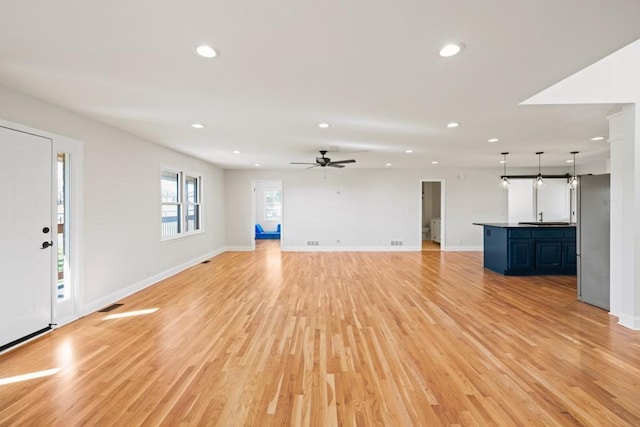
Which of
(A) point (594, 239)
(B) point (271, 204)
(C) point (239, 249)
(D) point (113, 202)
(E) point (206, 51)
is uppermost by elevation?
(E) point (206, 51)

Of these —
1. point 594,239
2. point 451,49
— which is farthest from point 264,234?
point 451,49

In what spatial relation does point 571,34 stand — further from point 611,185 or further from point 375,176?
point 375,176

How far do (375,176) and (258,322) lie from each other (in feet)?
21.2

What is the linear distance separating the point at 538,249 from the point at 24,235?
25.6 ft

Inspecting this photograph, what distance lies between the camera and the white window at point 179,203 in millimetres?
5699

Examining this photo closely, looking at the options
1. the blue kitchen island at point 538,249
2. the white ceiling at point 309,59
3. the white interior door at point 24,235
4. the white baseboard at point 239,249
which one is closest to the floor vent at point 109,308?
the white interior door at point 24,235

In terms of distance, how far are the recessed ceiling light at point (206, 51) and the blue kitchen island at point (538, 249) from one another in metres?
5.80

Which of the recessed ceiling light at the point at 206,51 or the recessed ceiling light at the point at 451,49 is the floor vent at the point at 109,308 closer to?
the recessed ceiling light at the point at 206,51

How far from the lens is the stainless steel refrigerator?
148 inches

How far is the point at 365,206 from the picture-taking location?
883 cm

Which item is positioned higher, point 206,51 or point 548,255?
point 206,51

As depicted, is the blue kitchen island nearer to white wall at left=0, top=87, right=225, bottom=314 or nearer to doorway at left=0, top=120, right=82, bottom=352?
white wall at left=0, top=87, right=225, bottom=314

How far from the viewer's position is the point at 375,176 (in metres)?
8.80

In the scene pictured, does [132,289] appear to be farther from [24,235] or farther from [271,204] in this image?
[271,204]
